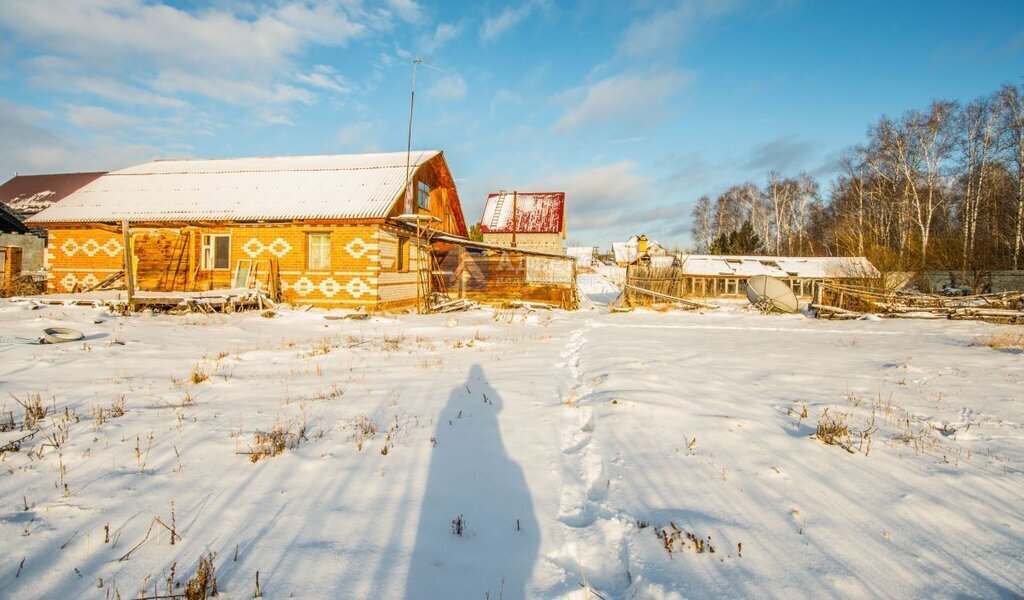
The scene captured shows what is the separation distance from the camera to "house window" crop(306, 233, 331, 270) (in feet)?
53.7

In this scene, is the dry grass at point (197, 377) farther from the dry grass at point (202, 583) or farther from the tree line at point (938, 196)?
the tree line at point (938, 196)

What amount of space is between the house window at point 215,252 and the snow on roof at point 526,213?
19.4m

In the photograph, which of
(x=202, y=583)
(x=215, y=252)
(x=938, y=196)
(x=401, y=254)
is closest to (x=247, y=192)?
(x=215, y=252)

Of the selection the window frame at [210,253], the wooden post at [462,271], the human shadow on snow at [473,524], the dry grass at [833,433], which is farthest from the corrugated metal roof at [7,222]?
the dry grass at [833,433]

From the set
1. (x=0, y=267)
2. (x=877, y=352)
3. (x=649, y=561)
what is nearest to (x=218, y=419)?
(x=649, y=561)

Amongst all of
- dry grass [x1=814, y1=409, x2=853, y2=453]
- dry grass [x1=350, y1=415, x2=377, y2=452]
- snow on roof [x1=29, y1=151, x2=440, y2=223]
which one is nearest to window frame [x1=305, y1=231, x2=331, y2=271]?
snow on roof [x1=29, y1=151, x2=440, y2=223]

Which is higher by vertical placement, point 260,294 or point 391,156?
point 391,156

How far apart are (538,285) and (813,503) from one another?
18308 millimetres

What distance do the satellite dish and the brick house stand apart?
16.6m

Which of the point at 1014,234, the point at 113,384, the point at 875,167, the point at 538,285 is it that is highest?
the point at 875,167

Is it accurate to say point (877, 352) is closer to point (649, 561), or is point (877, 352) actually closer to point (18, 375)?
point (649, 561)

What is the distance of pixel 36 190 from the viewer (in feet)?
96.9

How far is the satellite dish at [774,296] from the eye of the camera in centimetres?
2116

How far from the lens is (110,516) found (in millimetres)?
2611
